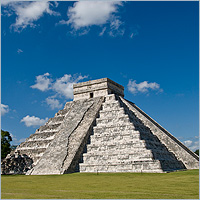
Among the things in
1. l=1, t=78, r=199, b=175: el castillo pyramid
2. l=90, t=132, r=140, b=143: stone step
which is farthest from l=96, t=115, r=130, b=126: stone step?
l=90, t=132, r=140, b=143: stone step

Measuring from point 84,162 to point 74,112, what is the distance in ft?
22.3

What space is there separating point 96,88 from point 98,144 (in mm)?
7710

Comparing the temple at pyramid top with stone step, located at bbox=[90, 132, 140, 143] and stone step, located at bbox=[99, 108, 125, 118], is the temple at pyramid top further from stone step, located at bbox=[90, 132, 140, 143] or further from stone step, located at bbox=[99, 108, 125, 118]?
stone step, located at bbox=[90, 132, 140, 143]

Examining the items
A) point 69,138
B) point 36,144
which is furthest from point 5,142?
point 69,138

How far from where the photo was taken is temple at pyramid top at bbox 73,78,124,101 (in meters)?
26.7

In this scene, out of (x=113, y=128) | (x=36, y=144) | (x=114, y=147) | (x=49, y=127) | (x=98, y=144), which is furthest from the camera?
(x=49, y=127)

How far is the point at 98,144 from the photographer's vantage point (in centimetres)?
2091

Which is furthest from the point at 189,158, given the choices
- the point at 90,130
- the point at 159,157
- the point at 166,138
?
the point at 90,130

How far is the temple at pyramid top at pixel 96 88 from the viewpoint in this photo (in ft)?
87.7

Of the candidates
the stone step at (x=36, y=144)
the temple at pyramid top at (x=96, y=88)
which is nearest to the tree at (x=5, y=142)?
the stone step at (x=36, y=144)

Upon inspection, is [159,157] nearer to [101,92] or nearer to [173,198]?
[101,92]

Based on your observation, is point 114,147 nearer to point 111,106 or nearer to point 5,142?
point 111,106

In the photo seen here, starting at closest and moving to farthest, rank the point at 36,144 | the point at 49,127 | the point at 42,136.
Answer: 1. the point at 36,144
2. the point at 42,136
3. the point at 49,127

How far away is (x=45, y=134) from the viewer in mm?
24859
